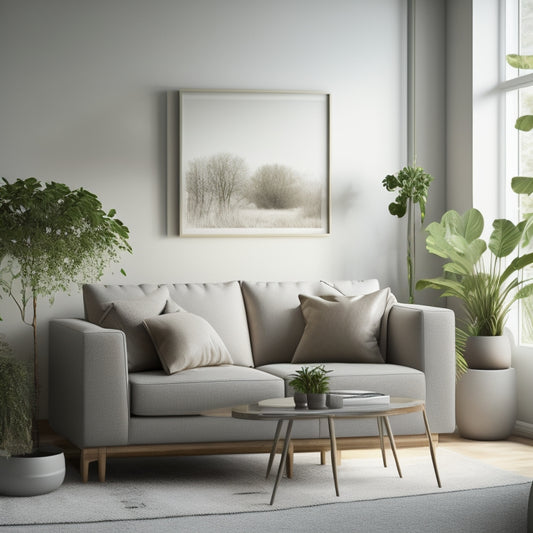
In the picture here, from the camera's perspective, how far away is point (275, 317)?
4.82 meters

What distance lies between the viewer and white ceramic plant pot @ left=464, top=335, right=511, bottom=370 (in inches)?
200

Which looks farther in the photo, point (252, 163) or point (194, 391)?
point (252, 163)

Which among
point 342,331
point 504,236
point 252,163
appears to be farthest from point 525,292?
point 252,163

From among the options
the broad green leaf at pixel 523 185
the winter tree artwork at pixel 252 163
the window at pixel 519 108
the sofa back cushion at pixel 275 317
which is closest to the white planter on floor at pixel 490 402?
the window at pixel 519 108

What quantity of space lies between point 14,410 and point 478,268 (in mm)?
2962

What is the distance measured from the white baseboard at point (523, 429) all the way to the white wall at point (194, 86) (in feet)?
3.47

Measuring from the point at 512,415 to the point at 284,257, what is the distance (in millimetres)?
1617

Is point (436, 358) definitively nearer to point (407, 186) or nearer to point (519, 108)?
point (407, 186)

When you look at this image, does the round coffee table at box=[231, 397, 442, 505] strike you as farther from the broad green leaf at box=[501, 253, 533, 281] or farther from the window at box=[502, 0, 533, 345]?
the window at box=[502, 0, 533, 345]

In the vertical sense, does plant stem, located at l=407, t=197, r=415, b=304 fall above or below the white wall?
below

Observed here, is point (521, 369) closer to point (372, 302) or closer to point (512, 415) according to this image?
point (512, 415)

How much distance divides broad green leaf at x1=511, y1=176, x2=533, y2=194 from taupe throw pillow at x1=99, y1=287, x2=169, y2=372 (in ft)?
6.74

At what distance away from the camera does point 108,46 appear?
5.19 meters

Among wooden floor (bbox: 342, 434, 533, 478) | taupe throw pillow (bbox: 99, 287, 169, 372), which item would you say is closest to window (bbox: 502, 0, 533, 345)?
wooden floor (bbox: 342, 434, 533, 478)
